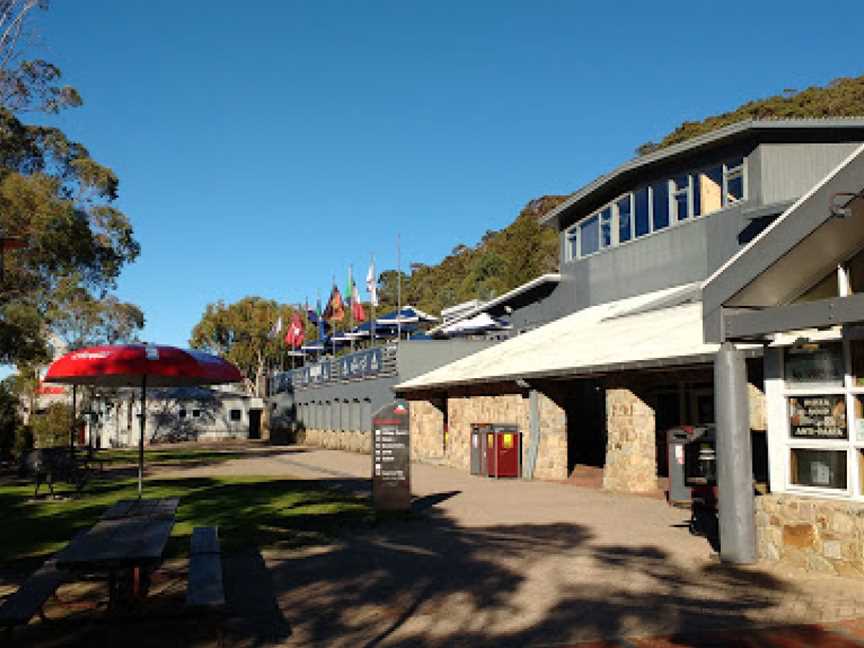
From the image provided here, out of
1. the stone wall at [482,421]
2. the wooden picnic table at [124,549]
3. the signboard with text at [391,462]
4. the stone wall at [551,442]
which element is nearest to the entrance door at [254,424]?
the stone wall at [482,421]

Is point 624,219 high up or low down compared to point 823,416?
up

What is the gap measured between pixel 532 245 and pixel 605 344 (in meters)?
42.3

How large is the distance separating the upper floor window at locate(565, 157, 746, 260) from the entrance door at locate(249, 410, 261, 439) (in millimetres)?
36611

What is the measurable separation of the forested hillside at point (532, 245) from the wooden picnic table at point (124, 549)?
4366 centimetres

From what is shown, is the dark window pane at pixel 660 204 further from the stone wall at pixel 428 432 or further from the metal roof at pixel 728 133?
the stone wall at pixel 428 432

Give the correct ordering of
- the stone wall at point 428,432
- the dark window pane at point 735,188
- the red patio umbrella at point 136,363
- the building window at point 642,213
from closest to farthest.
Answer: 1. the red patio umbrella at point 136,363
2. the dark window pane at point 735,188
3. the building window at point 642,213
4. the stone wall at point 428,432

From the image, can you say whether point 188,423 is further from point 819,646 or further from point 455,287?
point 819,646

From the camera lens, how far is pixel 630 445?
15359 millimetres

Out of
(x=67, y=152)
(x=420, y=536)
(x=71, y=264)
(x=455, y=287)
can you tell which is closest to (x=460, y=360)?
(x=71, y=264)

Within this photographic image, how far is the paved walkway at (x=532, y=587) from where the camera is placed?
247 inches

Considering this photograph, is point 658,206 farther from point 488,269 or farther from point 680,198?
point 488,269

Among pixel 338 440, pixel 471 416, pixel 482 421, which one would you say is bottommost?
pixel 338 440

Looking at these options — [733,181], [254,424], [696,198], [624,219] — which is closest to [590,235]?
[624,219]

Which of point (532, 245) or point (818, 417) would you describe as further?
point (532, 245)
